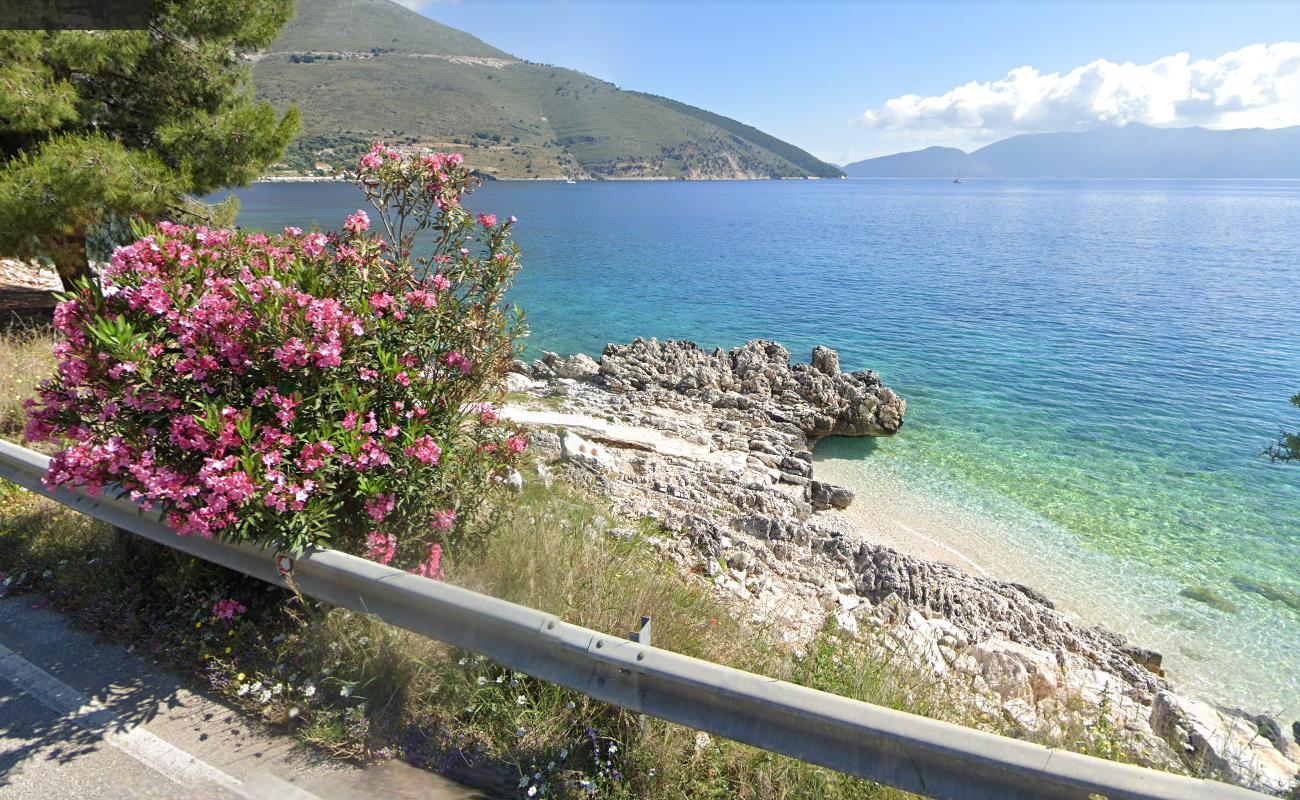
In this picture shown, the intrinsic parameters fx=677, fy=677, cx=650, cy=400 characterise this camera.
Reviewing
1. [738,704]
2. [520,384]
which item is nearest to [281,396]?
[738,704]

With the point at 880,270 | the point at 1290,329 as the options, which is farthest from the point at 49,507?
the point at 880,270

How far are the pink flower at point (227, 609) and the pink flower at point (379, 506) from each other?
1.08 metres

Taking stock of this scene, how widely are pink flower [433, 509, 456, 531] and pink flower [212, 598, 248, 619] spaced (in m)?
1.27

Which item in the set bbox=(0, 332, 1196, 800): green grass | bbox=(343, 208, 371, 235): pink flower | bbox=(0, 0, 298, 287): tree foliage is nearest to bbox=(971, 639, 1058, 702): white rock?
bbox=(0, 332, 1196, 800): green grass

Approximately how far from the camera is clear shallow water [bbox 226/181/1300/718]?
1248 centimetres

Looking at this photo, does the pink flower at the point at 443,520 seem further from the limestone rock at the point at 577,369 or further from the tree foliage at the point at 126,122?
the limestone rock at the point at 577,369

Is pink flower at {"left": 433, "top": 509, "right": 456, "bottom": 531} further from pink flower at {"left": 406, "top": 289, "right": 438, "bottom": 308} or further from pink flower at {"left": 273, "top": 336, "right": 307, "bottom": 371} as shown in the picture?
pink flower at {"left": 406, "top": 289, "right": 438, "bottom": 308}

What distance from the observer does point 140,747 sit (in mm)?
3406

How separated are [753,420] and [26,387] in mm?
15369

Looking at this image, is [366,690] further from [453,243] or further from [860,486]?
[860,486]

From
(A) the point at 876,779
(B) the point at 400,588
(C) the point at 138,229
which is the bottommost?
(A) the point at 876,779

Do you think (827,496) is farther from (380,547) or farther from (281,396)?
(281,396)

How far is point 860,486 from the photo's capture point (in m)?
16.4

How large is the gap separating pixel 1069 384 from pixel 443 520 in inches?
1035
